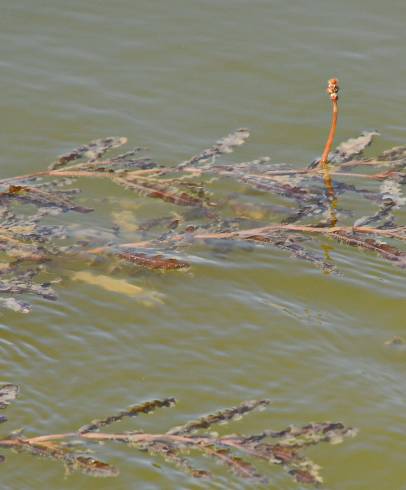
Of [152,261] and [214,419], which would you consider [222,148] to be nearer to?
[152,261]

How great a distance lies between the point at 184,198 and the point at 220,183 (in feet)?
1.30

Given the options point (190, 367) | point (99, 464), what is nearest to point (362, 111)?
point (190, 367)

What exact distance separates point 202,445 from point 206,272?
1327 mm

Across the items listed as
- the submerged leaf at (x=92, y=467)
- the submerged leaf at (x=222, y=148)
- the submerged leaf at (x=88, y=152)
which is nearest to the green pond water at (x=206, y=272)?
the submerged leaf at (x=92, y=467)

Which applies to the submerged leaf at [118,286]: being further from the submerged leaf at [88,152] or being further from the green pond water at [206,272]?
the submerged leaf at [88,152]

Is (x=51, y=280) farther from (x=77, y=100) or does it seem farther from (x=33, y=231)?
(x=77, y=100)

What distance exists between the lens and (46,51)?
6758 millimetres

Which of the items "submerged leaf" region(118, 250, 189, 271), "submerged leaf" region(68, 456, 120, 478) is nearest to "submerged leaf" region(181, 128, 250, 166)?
"submerged leaf" region(118, 250, 189, 271)

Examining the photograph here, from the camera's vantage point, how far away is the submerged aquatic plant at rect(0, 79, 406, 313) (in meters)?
4.57

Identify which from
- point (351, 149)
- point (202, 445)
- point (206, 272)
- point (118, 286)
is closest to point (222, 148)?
point (351, 149)

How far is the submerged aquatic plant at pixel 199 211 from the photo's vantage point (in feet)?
15.0

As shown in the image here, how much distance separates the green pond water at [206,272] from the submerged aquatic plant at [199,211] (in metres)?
0.10

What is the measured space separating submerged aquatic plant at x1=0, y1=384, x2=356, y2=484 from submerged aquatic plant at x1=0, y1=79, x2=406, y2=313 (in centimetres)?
87

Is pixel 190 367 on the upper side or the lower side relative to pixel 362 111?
lower
